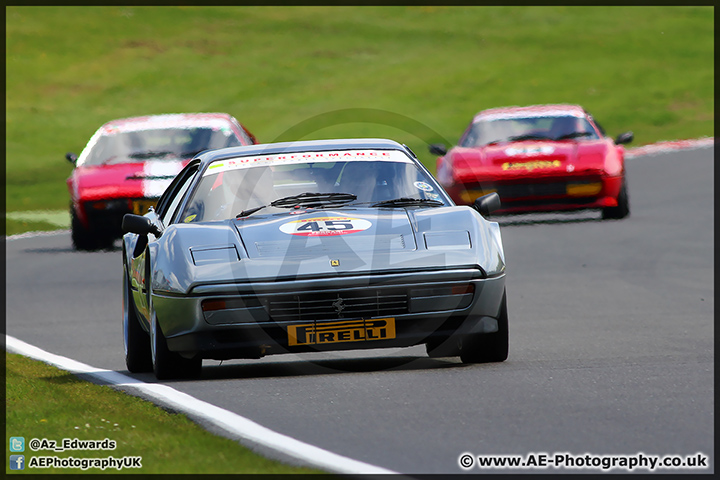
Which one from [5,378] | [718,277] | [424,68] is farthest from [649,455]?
[424,68]

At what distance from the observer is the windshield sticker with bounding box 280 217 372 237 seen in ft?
24.0

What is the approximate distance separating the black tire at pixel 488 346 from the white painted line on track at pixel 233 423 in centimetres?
173

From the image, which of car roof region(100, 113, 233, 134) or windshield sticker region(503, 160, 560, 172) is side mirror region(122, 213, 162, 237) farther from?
windshield sticker region(503, 160, 560, 172)

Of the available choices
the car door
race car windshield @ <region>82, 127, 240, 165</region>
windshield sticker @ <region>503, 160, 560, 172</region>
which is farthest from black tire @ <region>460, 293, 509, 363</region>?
windshield sticker @ <region>503, 160, 560, 172</region>

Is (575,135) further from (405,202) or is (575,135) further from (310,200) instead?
(310,200)

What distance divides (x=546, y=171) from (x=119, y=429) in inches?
455

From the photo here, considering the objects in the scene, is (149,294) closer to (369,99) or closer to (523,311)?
(523,311)

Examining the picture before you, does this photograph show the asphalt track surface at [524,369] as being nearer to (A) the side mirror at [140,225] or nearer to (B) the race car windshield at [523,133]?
(A) the side mirror at [140,225]

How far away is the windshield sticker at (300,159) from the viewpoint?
8297 millimetres

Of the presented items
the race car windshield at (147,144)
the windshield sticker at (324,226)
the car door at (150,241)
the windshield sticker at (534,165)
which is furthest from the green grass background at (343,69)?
the windshield sticker at (324,226)

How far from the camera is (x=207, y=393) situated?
22.7ft

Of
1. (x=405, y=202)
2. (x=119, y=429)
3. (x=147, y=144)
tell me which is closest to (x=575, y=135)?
(x=147, y=144)

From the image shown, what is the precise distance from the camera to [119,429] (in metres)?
5.84

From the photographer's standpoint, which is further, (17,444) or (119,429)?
(119,429)
